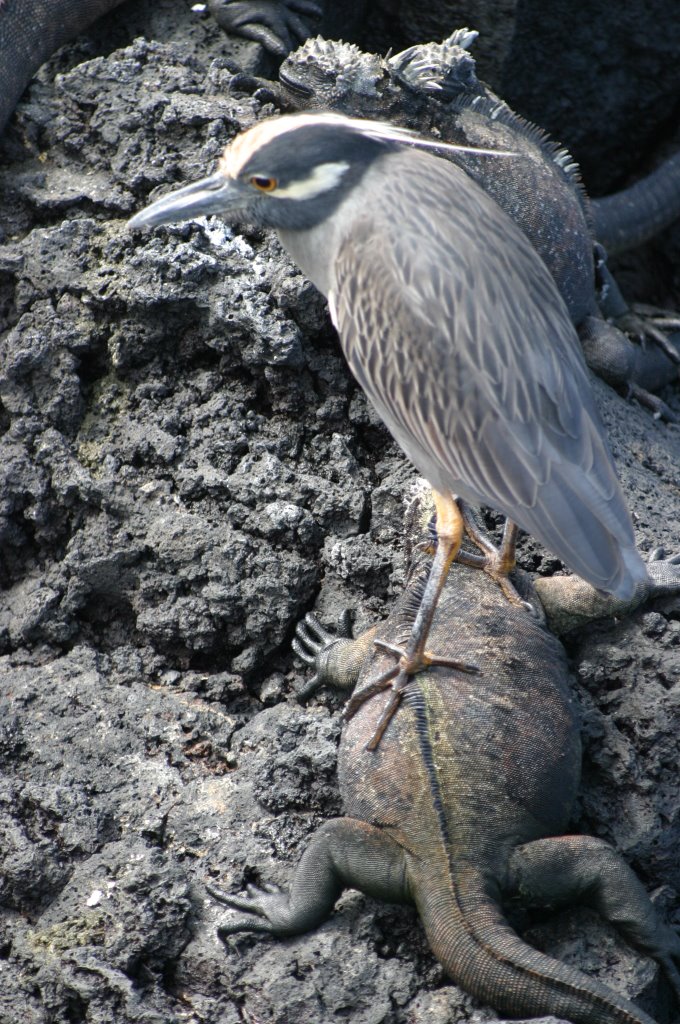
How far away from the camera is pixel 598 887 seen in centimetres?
386

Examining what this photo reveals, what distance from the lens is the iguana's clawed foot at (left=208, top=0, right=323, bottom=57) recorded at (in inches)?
263

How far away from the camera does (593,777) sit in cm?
437

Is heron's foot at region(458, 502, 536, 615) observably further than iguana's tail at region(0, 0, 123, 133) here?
No

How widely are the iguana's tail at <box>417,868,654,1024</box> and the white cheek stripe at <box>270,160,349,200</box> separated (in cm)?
239

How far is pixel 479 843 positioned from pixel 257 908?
0.78m

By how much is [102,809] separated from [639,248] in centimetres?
610

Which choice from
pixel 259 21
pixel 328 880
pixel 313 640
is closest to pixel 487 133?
pixel 259 21

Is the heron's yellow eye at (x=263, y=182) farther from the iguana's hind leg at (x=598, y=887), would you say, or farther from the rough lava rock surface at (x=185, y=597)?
the iguana's hind leg at (x=598, y=887)

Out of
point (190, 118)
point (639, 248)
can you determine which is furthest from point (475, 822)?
point (639, 248)

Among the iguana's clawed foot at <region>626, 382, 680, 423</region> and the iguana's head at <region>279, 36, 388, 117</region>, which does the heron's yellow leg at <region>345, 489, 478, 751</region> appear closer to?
the iguana's clawed foot at <region>626, 382, 680, 423</region>

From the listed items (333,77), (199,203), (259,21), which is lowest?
(259,21)

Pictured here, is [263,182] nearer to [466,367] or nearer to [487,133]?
[466,367]

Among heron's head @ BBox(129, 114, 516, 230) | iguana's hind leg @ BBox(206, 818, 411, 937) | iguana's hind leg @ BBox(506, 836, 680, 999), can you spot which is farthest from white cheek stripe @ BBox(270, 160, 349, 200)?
iguana's hind leg @ BBox(506, 836, 680, 999)

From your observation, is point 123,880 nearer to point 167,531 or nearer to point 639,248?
point 167,531
